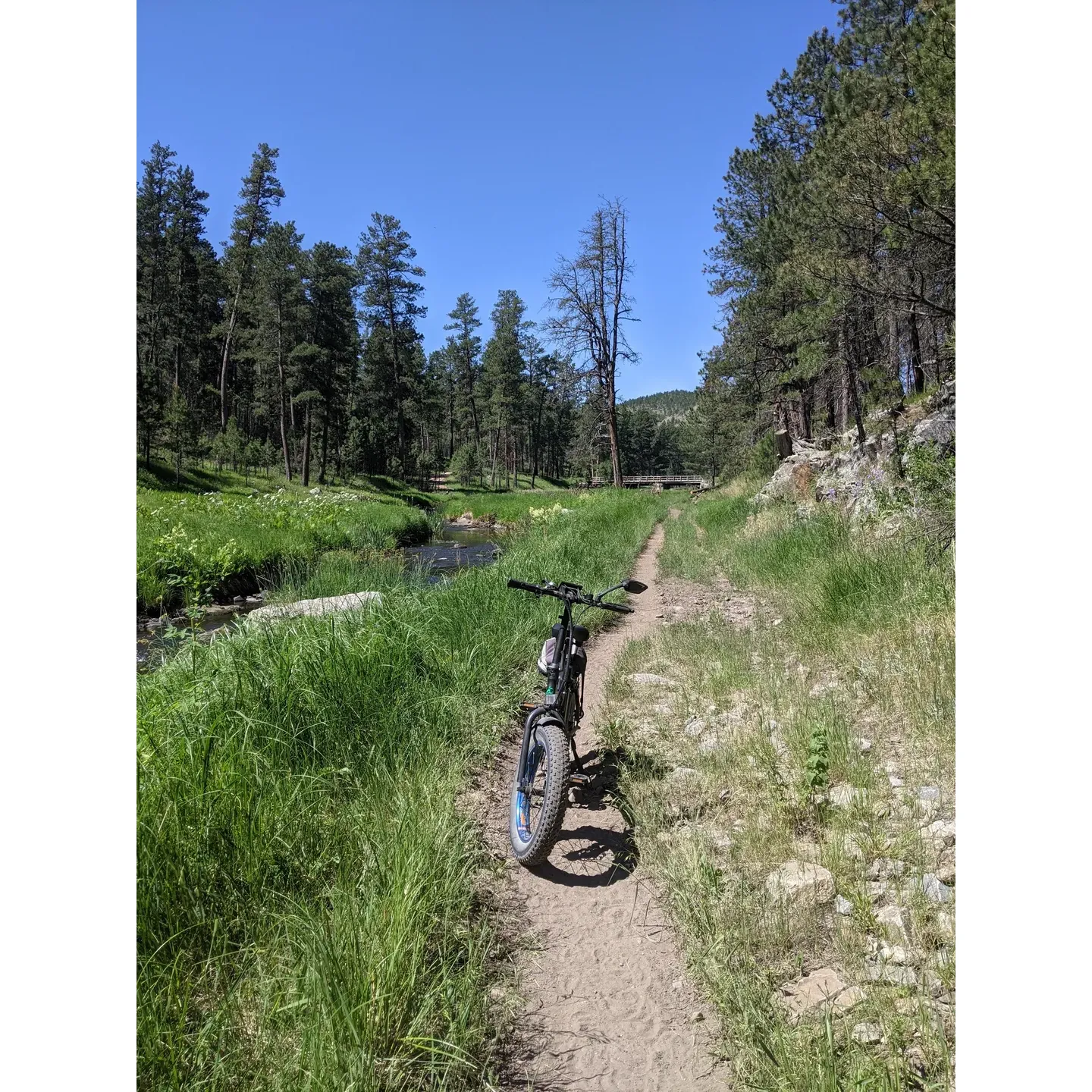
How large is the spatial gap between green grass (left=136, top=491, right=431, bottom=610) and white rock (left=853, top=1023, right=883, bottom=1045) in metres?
6.52

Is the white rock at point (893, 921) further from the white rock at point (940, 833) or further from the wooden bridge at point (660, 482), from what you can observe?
the wooden bridge at point (660, 482)

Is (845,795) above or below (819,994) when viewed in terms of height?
above

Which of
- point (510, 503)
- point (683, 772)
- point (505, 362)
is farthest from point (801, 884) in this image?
point (505, 362)

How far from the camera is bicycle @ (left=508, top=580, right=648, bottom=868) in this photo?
3105 millimetres

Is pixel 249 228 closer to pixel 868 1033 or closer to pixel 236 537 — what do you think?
pixel 236 537

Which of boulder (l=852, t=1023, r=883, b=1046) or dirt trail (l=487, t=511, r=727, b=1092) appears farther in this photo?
dirt trail (l=487, t=511, r=727, b=1092)

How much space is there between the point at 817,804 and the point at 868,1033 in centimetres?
136

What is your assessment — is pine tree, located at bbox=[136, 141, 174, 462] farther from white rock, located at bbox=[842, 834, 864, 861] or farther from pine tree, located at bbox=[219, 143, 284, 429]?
white rock, located at bbox=[842, 834, 864, 861]

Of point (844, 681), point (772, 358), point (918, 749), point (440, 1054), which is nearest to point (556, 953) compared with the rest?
point (440, 1054)

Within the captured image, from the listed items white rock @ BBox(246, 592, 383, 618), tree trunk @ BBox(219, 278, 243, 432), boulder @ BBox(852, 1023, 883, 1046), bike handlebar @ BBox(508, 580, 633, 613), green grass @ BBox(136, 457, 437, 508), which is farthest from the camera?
tree trunk @ BBox(219, 278, 243, 432)

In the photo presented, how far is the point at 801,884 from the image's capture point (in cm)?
274

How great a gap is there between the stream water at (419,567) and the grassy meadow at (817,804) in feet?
12.1

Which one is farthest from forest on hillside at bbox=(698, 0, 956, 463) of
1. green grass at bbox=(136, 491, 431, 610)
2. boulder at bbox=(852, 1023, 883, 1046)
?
green grass at bbox=(136, 491, 431, 610)

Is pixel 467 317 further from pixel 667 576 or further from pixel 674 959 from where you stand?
pixel 674 959
